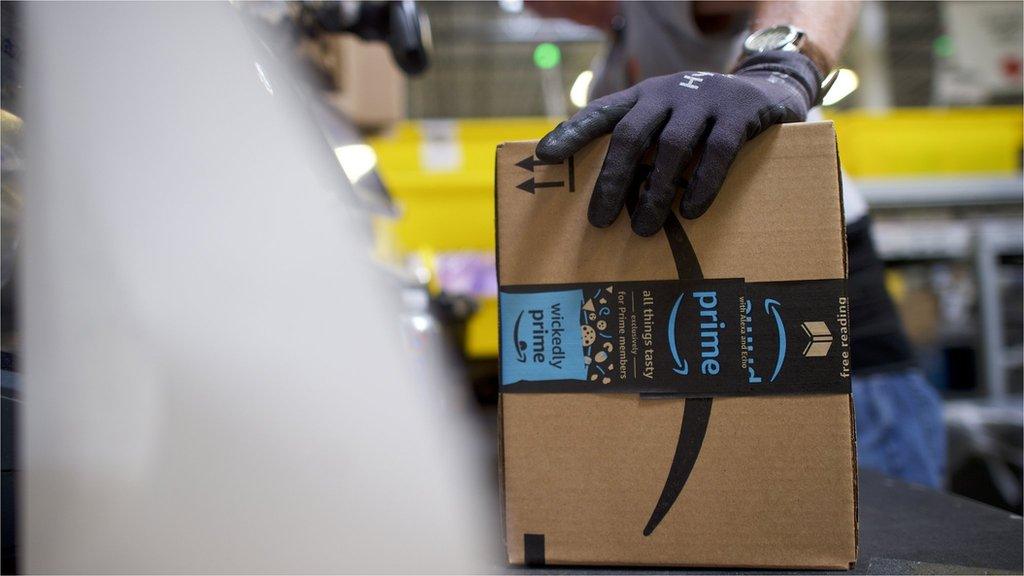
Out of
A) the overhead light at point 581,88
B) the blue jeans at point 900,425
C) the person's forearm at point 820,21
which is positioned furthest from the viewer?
the overhead light at point 581,88

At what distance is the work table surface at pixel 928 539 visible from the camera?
21.2 inches

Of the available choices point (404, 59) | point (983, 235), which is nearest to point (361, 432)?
point (404, 59)

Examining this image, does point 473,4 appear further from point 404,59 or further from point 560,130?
point 560,130

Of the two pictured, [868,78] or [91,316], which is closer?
[91,316]

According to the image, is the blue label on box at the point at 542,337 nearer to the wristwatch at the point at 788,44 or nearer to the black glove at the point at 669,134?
the black glove at the point at 669,134

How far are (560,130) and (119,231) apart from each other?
342 millimetres

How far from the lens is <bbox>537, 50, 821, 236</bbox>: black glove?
1.67ft

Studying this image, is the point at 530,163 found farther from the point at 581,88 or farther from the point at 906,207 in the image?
the point at 906,207

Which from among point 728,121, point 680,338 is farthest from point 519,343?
point 728,121

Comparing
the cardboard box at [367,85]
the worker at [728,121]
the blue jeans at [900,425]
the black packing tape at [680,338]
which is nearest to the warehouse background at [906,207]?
the cardboard box at [367,85]

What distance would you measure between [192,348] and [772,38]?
0.60 metres

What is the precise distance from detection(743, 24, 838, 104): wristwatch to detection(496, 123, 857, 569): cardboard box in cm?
17

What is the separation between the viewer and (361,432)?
1.54ft

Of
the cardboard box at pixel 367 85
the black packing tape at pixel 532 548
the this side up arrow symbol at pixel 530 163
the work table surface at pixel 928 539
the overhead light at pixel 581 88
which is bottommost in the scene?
the work table surface at pixel 928 539
